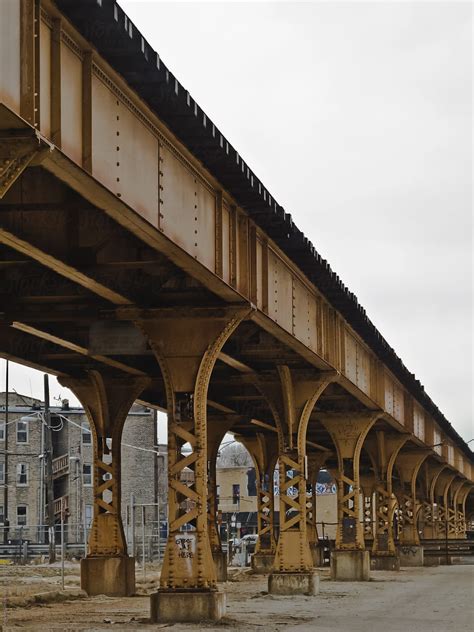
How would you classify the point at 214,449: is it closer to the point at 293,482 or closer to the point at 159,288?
the point at 293,482

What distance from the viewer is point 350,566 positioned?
149ft

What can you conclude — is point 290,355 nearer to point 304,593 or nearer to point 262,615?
point 304,593

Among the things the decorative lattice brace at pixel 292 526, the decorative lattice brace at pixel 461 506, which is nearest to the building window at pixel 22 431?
the decorative lattice brace at pixel 461 506

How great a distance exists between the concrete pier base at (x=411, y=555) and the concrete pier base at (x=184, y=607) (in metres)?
46.8

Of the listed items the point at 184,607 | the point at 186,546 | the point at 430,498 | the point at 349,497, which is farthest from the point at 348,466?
the point at 430,498

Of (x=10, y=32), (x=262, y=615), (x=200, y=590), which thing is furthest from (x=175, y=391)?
(x=10, y=32)

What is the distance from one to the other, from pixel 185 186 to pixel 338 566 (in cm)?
2695

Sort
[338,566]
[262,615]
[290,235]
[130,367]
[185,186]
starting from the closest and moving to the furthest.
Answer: [185,186] < [262,615] < [290,235] < [130,367] < [338,566]

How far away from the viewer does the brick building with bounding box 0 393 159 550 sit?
9444 cm

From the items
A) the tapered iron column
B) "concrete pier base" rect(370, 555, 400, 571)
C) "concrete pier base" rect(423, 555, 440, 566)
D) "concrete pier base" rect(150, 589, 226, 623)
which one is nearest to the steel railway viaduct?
"concrete pier base" rect(150, 589, 226, 623)

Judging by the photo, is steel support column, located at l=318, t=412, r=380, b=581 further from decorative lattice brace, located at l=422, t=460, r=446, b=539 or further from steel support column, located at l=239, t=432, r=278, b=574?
decorative lattice brace, located at l=422, t=460, r=446, b=539

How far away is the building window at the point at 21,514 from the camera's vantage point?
314 ft

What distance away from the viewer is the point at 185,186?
21.2 m

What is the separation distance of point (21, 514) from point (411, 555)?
119 feet
